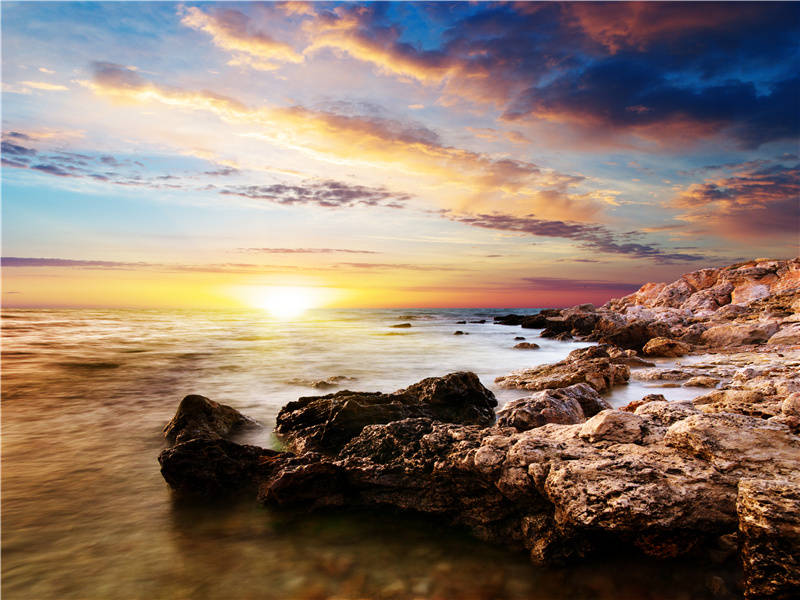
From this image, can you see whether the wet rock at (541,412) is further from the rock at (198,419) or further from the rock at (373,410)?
the rock at (198,419)

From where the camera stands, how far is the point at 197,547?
4242 mm

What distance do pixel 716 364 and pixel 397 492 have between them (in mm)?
12560

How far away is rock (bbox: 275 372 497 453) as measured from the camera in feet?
21.7

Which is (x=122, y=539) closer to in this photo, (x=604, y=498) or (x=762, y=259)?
(x=604, y=498)

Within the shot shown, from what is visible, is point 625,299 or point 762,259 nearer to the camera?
point 762,259

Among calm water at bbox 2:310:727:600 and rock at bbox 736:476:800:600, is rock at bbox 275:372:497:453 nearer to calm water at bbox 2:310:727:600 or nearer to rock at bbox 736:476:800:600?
calm water at bbox 2:310:727:600

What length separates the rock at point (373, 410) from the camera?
21.7 feet

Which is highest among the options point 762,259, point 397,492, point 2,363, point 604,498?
point 762,259

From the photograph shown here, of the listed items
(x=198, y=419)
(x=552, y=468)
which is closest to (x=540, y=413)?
(x=552, y=468)

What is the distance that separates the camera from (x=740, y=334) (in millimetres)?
18375

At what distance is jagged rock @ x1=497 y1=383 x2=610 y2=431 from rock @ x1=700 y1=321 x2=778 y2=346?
15.1 meters

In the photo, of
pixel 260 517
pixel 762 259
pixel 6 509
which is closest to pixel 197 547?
pixel 260 517

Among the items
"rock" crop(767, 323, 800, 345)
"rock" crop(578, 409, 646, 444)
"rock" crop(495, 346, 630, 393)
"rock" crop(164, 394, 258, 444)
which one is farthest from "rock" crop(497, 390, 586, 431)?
"rock" crop(767, 323, 800, 345)

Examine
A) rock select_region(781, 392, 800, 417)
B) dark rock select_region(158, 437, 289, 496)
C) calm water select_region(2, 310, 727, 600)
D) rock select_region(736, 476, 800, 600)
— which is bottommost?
calm water select_region(2, 310, 727, 600)
